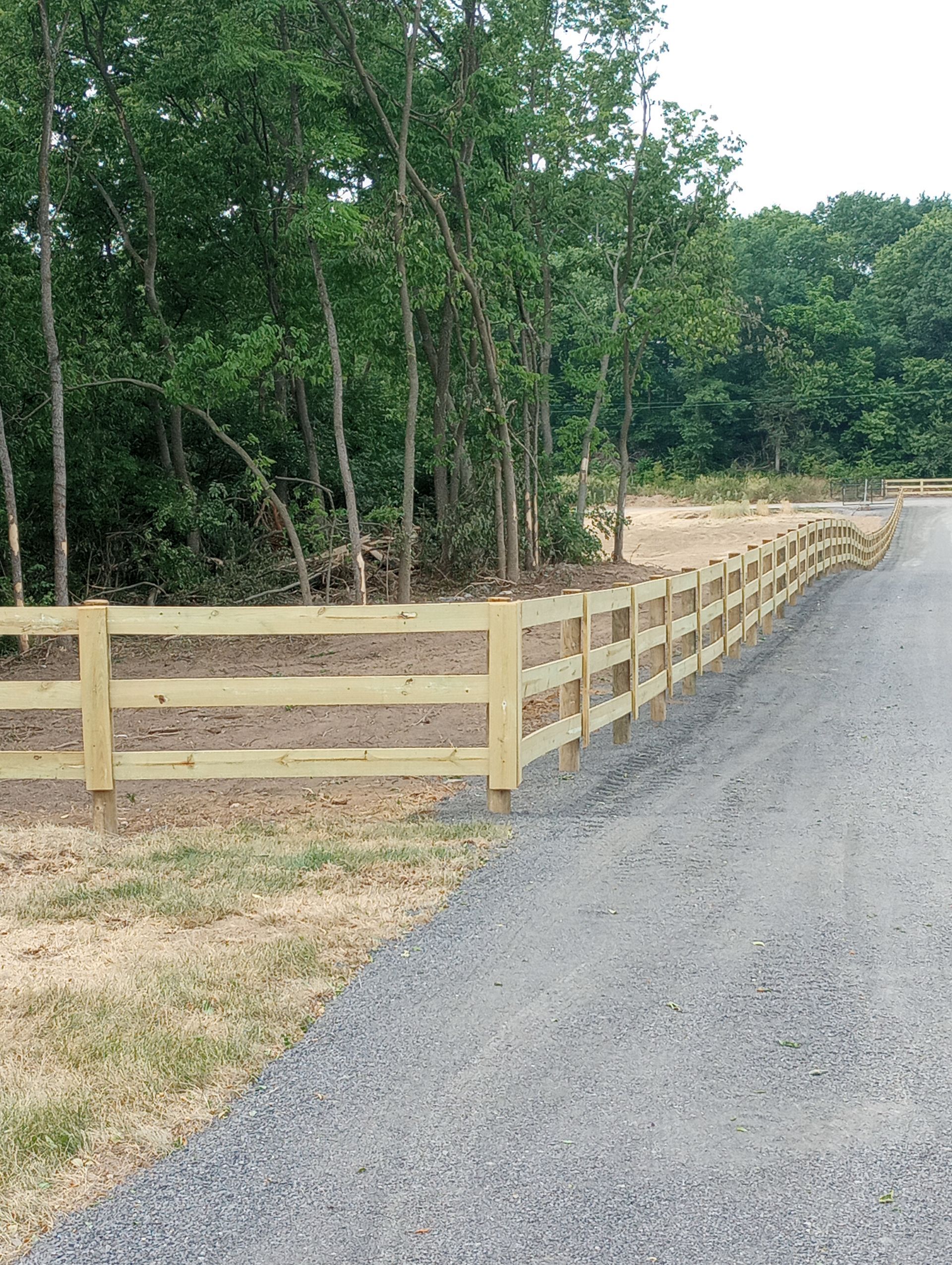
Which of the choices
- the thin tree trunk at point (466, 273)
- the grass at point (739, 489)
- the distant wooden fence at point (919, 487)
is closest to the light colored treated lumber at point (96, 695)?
the thin tree trunk at point (466, 273)

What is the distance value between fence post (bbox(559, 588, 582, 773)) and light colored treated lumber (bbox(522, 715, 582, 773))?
2 centimetres

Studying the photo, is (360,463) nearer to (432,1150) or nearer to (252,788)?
(252,788)

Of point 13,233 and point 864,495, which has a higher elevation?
point 13,233

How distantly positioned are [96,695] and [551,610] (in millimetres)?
2859

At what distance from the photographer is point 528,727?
33.1 ft

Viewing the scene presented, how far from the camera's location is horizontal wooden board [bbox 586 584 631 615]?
341 inches

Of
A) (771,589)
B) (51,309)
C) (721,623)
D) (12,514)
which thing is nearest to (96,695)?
(721,623)

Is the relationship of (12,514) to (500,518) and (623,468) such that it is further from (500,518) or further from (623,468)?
(623,468)

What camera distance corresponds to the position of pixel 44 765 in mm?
7387

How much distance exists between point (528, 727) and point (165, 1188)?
6911 millimetres

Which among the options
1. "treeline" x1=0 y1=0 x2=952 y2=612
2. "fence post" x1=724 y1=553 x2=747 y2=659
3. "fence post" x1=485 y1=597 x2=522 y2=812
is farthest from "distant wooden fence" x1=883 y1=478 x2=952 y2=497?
"fence post" x1=485 y1=597 x2=522 y2=812

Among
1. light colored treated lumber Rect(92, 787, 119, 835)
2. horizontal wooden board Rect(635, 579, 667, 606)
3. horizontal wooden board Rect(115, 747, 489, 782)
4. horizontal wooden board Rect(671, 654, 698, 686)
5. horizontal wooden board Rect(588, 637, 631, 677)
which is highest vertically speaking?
horizontal wooden board Rect(635, 579, 667, 606)

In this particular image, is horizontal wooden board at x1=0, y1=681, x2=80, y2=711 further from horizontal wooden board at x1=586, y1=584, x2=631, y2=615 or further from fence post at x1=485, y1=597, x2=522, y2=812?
horizontal wooden board at x1=586, y1=584, x2=631, y2=615

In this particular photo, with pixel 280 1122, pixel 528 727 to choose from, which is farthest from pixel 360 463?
pixel 280 1122
